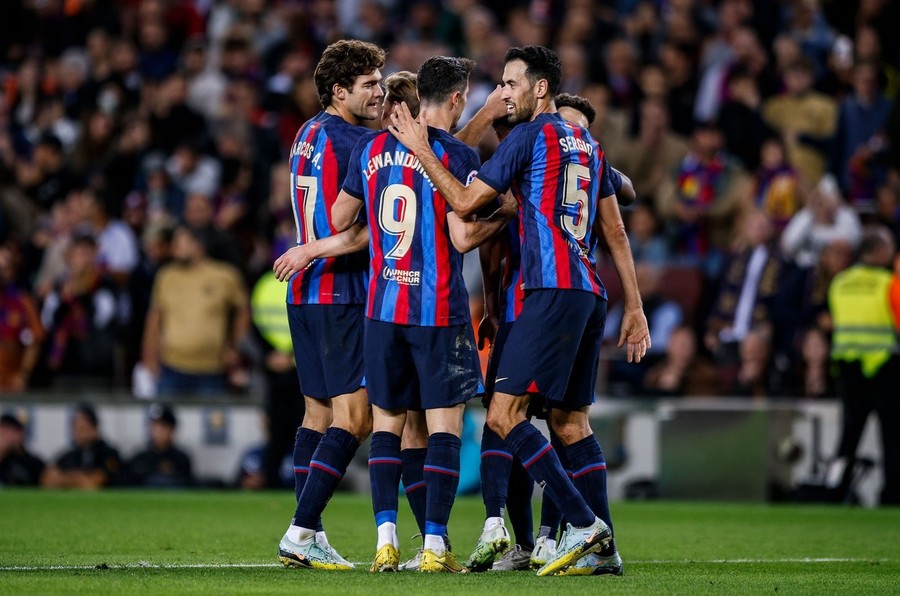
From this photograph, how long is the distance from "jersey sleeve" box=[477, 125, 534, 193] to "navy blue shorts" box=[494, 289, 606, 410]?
53 centimetres

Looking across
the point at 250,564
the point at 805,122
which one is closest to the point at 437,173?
the point at 250,564

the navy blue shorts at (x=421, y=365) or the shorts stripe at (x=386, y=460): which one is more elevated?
the navy blue shorts at (x=421, y=365)

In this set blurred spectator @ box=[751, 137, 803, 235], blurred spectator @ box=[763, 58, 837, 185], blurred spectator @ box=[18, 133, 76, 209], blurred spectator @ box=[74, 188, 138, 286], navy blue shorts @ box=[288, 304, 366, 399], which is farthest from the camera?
blurred spectator @ box=[18, 133, 76, 209]

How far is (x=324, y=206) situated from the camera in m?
7.76

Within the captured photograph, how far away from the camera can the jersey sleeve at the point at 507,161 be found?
23.1 ft

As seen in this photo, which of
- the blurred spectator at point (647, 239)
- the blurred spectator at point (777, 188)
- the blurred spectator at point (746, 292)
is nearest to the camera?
the blurred spectator at point (746, 292)

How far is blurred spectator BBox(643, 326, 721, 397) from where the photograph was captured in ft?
48.1

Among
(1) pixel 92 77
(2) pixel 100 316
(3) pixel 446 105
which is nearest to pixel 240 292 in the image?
(2) pixel 100 316

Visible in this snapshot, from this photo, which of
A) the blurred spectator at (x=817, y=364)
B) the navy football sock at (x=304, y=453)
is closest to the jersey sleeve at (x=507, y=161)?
the navy football sock at (x=304, y=453)

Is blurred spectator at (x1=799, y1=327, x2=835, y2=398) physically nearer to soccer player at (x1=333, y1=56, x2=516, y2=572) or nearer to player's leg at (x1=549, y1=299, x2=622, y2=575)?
player's leg at (x1=549, y1=299, x2=622, y2=575)

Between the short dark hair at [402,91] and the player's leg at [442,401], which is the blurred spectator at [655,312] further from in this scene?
the player's leg at [442,401]

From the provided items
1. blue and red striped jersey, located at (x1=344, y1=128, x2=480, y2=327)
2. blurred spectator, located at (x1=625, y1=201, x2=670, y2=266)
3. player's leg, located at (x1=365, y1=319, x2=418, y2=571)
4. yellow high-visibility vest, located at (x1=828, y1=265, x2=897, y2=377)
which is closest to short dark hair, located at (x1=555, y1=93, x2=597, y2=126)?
blue and red striped jersey, located at (x1=344, y1=128, x2=480, y2=327)

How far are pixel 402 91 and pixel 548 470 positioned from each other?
204 centimetres

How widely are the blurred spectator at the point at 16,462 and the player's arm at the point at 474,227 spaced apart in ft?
32.1
